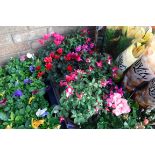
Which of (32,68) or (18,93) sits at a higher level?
(32,68)

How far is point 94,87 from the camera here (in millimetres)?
1443

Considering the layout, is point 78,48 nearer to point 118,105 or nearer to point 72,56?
point 72,56

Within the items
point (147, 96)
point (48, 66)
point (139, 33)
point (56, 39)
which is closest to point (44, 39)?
point (56, 39)

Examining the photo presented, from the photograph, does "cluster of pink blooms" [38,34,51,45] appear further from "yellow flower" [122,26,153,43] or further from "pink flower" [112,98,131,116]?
"pink flower" [112,98,131,116]

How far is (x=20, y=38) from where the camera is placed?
168cm

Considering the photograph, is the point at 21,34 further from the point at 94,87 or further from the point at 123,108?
the point at 123,108

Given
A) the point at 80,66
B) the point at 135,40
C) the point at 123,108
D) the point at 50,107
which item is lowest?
the point at 50,107

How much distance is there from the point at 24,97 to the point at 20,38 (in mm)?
385

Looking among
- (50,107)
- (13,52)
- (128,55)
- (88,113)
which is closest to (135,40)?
(128,55)

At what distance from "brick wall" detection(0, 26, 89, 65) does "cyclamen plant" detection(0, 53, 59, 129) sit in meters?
0.05

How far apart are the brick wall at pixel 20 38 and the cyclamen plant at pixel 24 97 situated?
0.05m

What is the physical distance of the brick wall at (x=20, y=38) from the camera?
1.61 m

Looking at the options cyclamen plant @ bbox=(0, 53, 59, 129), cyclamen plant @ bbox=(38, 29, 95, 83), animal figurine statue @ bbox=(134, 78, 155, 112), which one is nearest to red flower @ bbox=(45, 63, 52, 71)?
cyclamen plant @ bbox=(38, 29, 95, 83)
